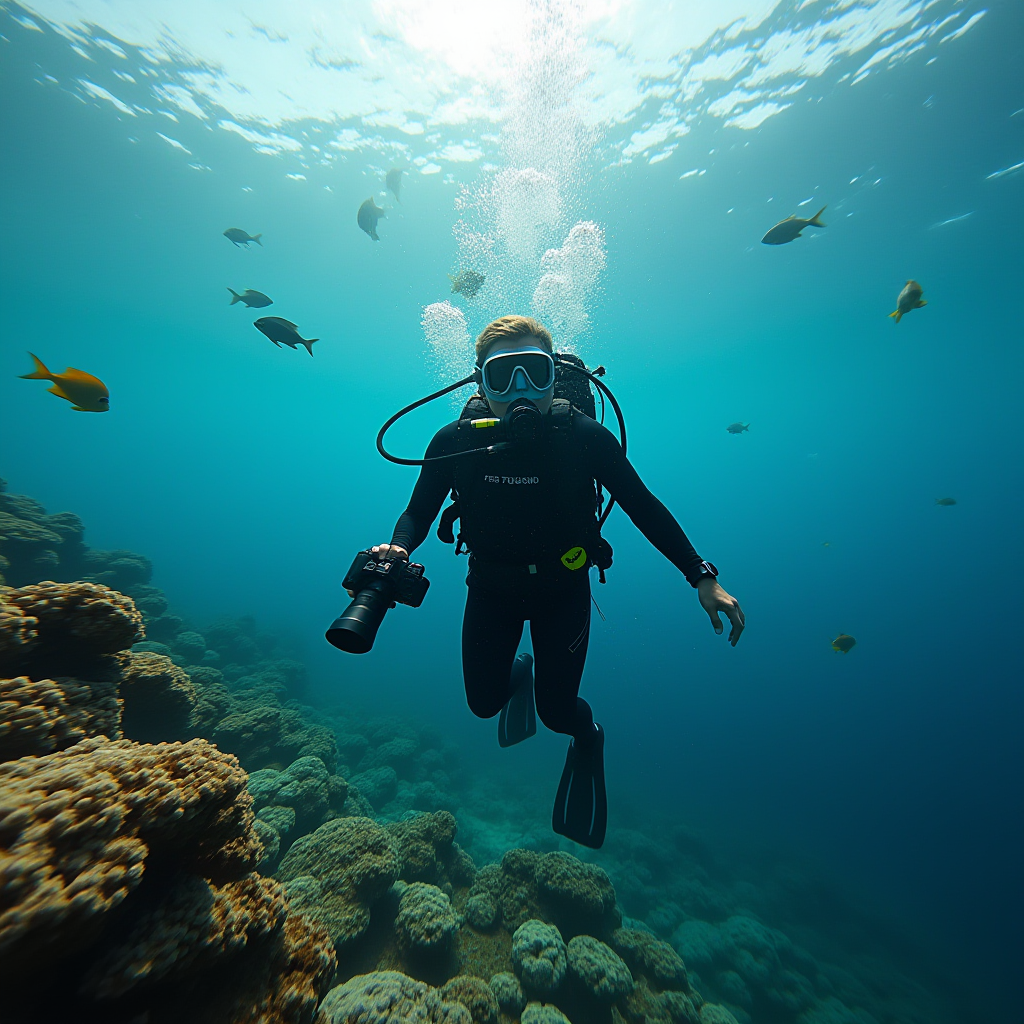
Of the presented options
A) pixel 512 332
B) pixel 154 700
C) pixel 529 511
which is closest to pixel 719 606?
pixel 529 511

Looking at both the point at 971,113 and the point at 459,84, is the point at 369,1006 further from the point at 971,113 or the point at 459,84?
the point at 971,113

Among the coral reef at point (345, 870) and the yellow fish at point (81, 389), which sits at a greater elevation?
the yellow fish at point (81, 389)

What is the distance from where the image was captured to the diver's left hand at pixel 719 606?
231 centimetres

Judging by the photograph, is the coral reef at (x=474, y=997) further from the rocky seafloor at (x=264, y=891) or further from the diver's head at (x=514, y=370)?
the diver's head at (x=514, y=370)

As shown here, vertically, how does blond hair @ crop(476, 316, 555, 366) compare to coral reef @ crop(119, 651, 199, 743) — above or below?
above

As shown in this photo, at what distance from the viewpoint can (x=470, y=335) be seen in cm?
2652

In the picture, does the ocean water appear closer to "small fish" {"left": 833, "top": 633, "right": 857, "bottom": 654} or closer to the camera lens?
"small fish" {"left": 833, "top": 633, "right": 857, "bottom": 654}

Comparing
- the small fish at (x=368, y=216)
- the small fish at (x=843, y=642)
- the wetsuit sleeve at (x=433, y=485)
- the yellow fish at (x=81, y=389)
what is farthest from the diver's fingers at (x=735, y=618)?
the small fish at (x=368, y=216)

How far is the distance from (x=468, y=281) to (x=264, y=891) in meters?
10.2

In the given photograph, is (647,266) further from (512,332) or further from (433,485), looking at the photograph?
(433,485)

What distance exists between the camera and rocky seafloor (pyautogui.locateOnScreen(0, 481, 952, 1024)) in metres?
1.12

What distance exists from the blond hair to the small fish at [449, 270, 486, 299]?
6.93 m

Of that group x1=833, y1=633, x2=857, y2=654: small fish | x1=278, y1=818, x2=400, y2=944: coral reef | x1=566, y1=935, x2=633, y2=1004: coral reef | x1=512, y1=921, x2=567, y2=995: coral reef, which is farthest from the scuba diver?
x1=833, y1=633, x2=857, y2=654: small fish

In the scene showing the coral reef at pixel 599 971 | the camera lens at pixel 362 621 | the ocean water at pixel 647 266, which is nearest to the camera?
the camera lens at pixel 362 621
